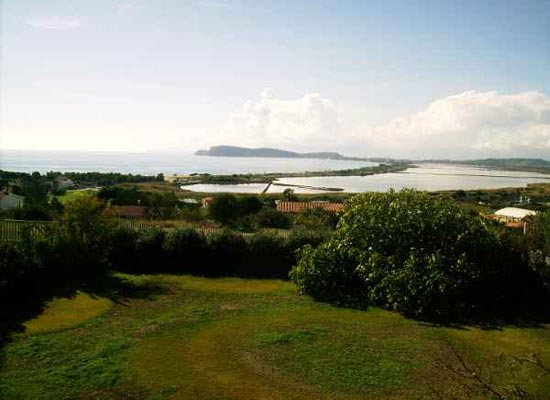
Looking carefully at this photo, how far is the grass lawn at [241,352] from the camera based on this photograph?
24.9 feet

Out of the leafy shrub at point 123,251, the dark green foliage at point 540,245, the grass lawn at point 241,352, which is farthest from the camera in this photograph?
the leafy shrub at point 123,251

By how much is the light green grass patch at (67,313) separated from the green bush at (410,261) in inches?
221

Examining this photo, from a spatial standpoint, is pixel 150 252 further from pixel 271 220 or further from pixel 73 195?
pixel 271 220

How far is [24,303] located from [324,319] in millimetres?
7337

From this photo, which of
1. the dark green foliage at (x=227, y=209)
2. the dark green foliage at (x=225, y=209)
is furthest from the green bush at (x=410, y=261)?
the dark green foliage at (x=225, y=209)

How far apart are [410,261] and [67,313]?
861 cm

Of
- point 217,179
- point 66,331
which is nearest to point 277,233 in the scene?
point 66,331

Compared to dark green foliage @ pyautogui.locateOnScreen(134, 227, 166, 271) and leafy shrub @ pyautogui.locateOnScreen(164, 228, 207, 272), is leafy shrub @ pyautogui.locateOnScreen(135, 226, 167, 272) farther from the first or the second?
leafy shrub @ pyautogui.locateOnScreen(164, 228, 207, 272)

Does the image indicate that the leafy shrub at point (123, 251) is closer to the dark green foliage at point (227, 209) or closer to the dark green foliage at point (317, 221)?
the dark green foliage at point (317, 221)

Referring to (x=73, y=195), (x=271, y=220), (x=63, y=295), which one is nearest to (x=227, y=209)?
(x=271, y=220)

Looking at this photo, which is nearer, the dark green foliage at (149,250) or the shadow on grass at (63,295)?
the shadow on grass at (63,295)

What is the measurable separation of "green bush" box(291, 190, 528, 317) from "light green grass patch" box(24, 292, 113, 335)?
560 centimetres

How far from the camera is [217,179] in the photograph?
351ft

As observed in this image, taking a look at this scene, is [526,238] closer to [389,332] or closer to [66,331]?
[389,332]
